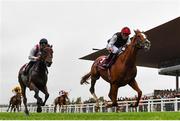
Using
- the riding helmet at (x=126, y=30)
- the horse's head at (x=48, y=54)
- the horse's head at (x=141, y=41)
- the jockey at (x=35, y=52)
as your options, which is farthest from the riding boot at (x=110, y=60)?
the jockey at (x=35, y=52)

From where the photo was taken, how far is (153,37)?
38.5m

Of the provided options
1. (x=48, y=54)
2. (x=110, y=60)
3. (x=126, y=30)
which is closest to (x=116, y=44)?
(x=110, y=60)

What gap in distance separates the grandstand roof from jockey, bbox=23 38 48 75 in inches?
819

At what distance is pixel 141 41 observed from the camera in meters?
10.5

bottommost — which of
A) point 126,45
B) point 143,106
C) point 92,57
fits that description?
point 143,106

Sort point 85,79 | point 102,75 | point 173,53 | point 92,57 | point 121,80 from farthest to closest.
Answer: point 92,57
point 173,53
point 85,79
point 102,75
point 121,80

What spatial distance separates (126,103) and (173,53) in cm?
2424

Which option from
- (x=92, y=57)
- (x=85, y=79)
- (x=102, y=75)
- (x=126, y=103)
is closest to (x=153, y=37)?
(x=92, y=57)

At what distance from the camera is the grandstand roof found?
35.4 m

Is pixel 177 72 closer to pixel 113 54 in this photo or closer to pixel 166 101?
pixel 166 101

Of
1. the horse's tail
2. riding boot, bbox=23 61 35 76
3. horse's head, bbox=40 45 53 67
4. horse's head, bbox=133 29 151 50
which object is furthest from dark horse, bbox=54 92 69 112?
horse's head, bbox=133 29 151 50

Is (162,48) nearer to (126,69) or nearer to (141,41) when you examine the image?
(126,69)

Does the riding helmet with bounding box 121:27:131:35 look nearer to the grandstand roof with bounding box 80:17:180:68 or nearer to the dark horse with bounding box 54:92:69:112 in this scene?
the dark horse with bounding box 54:92:69:112

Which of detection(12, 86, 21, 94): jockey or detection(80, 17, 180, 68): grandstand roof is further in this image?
detection(80, 17, 180, 68): grandstand roof
